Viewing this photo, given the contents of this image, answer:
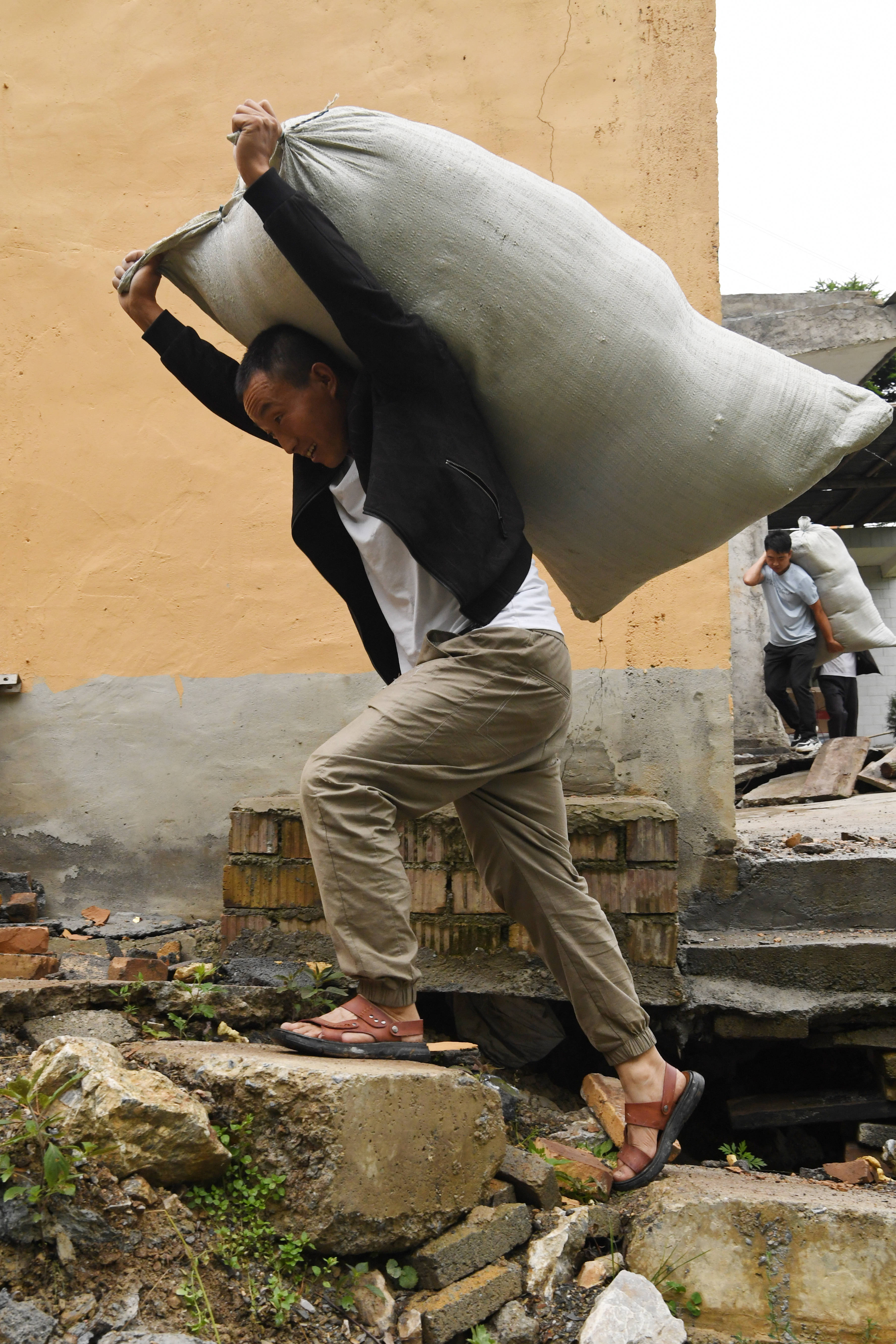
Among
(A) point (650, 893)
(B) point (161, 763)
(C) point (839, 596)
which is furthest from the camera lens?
(C) point (839, 596)

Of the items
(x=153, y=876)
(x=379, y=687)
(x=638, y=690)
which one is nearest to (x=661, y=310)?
(x=638, y=690)

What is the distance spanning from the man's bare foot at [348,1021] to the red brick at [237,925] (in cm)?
105

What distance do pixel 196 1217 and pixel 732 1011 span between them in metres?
1.74

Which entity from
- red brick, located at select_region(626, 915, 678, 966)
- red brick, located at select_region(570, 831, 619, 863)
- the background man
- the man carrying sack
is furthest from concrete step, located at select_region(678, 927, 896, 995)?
the background man

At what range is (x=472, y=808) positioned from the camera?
2191 millimetres

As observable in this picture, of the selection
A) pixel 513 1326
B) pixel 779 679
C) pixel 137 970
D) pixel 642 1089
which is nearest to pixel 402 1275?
pixel 513 1326

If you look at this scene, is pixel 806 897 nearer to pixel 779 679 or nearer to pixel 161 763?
pixel 161 763

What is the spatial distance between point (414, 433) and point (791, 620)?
214 inches

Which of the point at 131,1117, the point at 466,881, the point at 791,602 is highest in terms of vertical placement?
the point at 791,602

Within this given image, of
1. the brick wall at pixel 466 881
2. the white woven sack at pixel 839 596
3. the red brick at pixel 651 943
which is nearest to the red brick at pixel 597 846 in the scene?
the brick wall at pixel 466 881

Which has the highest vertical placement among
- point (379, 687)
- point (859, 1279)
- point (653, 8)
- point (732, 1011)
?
point (653, 8)

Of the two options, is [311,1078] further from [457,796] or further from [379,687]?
[379,687]

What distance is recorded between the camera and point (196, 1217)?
1.66 metres

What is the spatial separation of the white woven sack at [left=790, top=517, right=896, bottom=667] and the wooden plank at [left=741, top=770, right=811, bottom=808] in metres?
0.95
